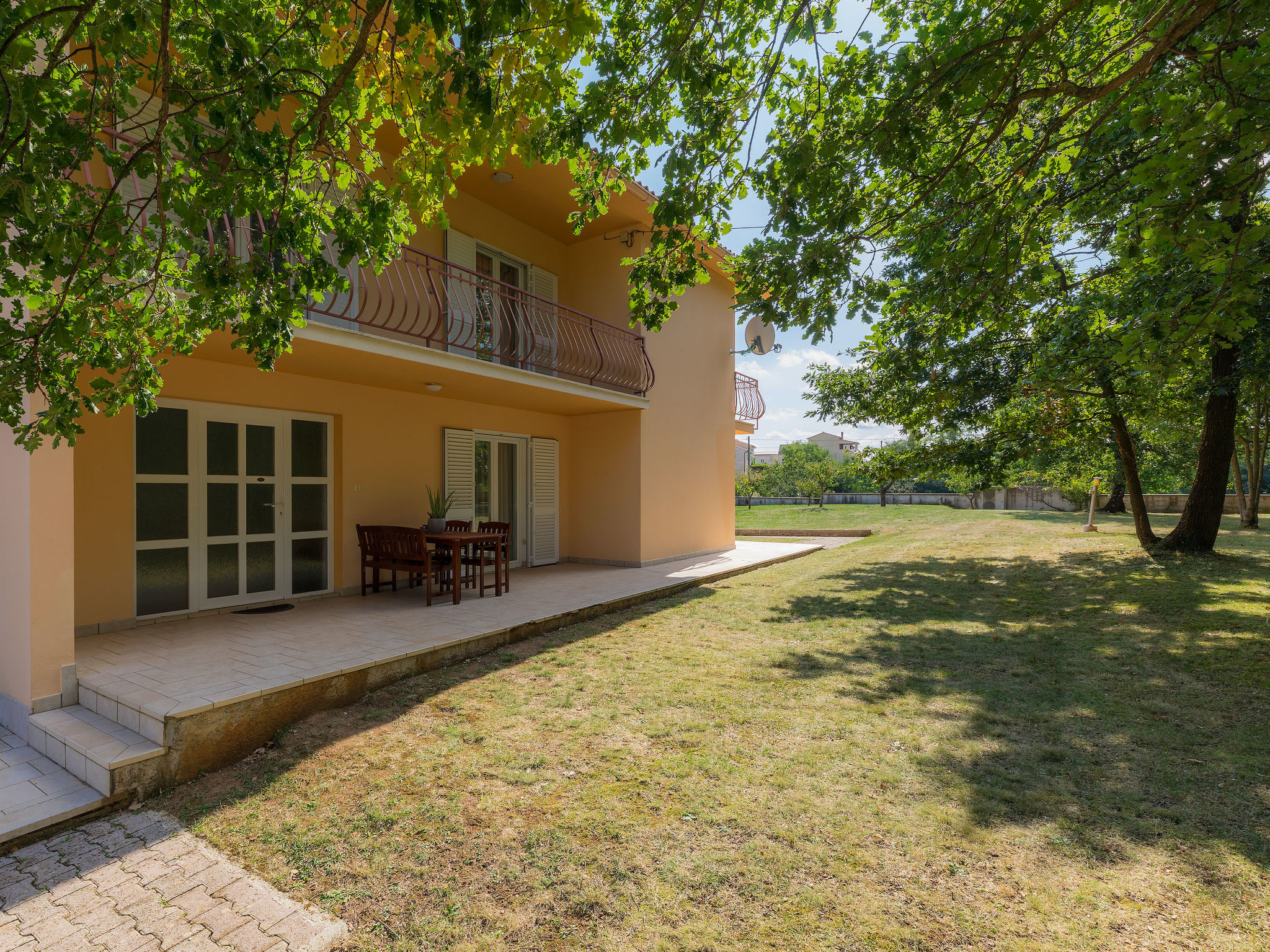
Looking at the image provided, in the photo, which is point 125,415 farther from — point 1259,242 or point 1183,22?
point 1259,242

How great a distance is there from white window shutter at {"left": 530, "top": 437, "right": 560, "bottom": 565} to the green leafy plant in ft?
5.65

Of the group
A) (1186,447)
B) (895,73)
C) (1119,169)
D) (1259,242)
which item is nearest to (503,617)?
(895,73)

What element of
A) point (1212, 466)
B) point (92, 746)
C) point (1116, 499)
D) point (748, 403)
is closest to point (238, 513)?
point (92, 746)

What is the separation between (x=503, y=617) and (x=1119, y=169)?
715 cm

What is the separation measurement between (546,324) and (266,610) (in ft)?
19.2

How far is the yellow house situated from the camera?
12.4 ft

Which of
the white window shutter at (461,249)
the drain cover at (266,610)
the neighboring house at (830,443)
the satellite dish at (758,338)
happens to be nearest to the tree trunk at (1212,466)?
the satellite dish at (758,338)

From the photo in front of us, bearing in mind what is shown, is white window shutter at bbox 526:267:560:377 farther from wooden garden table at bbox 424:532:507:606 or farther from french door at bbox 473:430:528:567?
wooden garden table at bbox 424:532:507:606

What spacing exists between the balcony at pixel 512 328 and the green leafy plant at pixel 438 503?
6.50ft

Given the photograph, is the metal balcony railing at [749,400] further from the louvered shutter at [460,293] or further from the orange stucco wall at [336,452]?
the louvered shutter at [460,293]

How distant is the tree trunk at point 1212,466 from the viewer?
307 inches

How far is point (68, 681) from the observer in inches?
152

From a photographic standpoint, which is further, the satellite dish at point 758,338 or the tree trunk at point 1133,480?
the satellite dish at point 758,338

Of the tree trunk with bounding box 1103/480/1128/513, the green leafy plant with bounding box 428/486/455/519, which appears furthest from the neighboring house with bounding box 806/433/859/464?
the green leafy plant with bounding box 428/486/455/519
